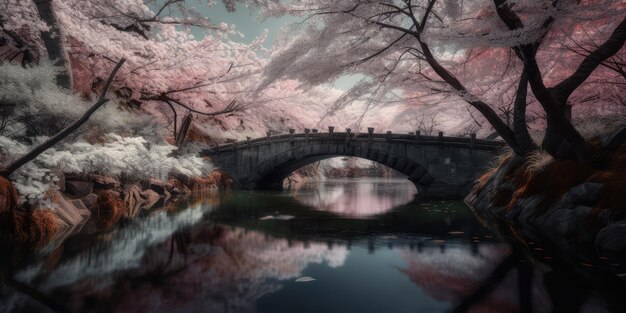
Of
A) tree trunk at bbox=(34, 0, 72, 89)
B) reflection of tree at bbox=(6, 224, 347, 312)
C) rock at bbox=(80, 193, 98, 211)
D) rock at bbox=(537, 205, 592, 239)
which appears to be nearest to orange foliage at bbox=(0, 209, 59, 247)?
reflection of tree at bbox=(6, 224, 347, 312)

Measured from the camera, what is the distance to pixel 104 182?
1056 cm

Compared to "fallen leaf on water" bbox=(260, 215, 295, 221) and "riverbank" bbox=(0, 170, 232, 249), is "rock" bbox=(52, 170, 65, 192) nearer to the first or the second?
"riverbank" bbox=(0, 170, 232, 249)

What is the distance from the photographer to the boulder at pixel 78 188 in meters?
8.85

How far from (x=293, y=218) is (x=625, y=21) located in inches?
345

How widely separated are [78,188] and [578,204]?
11561 mm

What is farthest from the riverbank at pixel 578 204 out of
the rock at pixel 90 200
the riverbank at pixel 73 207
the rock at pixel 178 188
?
the rock at pixel 178 188

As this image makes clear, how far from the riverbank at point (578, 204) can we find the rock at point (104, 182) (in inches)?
452

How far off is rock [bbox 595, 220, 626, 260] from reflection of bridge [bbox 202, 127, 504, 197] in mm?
14081

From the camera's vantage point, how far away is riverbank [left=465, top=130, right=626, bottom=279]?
5.18m

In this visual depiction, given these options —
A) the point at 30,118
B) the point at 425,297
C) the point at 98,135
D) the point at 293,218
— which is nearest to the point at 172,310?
the point at 425,297

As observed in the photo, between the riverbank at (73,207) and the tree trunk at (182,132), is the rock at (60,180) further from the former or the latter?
the tree trunk at (182,132)

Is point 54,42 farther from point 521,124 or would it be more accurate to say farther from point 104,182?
point 521,124

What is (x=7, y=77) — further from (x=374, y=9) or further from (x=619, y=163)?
(x=619, y=163)

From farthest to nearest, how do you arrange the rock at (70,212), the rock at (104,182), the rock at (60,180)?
1. the rock at (104,182)
2. the rock at (60,180)
3. the rock at (70,212)
